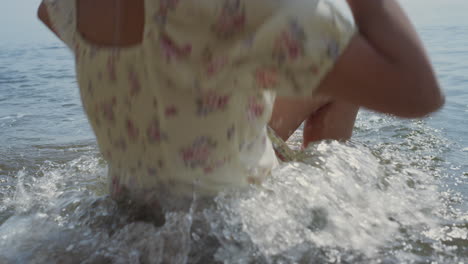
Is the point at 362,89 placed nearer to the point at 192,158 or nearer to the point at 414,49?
the point at 414,49

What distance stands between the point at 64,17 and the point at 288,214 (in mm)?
724

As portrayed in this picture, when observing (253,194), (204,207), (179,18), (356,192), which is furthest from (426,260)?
(179,18)

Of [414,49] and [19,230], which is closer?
[414,49]

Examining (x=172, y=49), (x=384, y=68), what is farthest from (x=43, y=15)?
(x=384, y=68)

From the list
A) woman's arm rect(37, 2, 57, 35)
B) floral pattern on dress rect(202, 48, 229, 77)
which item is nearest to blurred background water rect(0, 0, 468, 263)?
floral pattern on dress rect(202, 48, 229, 77)

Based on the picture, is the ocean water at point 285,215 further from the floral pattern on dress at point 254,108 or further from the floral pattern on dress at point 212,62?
the floral pattern on dress at point 212,62

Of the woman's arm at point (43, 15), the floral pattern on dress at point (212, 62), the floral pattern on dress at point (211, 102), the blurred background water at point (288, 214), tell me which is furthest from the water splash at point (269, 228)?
the woman's arm at point (43, 15)

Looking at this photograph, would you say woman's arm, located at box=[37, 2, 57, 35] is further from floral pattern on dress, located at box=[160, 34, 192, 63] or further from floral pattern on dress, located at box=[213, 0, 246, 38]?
floral pattern on dress, located at box=[213, 0, 246, 38]

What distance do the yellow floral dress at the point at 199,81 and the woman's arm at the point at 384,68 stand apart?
0.04 metres

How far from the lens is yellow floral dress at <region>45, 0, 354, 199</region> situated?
2.82 feet

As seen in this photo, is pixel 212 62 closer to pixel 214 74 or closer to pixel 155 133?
pixel 214 74

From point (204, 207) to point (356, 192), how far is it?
1.82 ft

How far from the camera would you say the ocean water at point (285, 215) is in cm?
118

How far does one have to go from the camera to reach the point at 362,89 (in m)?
0.89
